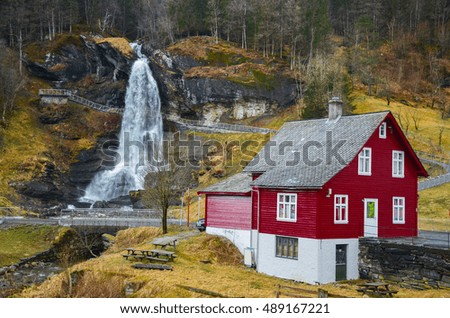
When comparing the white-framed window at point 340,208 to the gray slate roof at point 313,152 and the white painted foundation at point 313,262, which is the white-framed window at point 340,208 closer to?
the white painted foundation at point 313,262

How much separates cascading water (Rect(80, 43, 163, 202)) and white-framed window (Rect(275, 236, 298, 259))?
34.4 m

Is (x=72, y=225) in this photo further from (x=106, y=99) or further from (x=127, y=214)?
(x=106, y=99)

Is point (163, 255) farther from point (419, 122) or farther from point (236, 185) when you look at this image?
point (419, 122)

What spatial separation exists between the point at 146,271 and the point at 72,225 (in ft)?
70.5

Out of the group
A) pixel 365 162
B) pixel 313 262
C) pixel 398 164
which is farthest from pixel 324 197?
pixel 398 164

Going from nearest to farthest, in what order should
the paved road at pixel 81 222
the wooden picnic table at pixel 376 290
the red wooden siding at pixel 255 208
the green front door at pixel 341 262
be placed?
the wooden picnic table at pixel 376 290 → the green front door at pixel 341 262 → the red wooden siding at pixel 255 208 → the paved road at pixel 81 222

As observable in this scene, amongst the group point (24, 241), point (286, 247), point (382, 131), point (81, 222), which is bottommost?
point (24, 241)

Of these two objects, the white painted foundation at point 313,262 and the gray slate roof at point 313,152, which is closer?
the white painted foundation at point 313,262

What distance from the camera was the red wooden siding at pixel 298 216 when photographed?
1102 inches

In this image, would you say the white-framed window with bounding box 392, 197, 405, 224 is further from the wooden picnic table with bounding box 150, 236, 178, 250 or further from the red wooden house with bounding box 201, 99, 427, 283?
the wooden picnic table with bounding box 150, 236, 178, 250

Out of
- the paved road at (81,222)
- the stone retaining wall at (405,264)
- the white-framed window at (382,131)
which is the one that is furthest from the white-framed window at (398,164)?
the paved road at (81,222)

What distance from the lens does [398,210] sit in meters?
32.0

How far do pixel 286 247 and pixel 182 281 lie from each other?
816cm

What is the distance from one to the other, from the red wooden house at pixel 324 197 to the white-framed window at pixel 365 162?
6 cm
